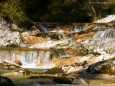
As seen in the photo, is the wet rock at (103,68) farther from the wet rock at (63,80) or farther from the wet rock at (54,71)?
the wet rock at (63,80)

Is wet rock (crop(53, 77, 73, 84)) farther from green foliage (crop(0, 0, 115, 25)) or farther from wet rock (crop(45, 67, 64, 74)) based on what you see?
green foliage (crop(0, 0, 115, 25))

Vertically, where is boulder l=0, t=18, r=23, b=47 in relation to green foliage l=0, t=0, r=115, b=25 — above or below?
below

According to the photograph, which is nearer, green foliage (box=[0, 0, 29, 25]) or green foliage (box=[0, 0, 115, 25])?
green foliage (box=[0, 0, 29, 25])

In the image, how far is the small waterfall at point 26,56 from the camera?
103 ft

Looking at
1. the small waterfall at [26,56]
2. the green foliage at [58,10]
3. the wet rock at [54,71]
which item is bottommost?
the wet rock at [54,71]

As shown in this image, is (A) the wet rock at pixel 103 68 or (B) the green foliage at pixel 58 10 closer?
(A) the wet rock at pixel 103 68

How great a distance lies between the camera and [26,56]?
31.9m

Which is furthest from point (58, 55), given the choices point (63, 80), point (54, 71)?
point (63, 80)

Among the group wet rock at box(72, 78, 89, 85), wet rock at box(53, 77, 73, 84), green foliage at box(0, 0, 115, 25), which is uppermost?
green foliage at box(0, 0, 115, 25)

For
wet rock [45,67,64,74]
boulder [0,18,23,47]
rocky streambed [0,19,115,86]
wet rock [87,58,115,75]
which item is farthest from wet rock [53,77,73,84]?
boulder [0,18,23,47]

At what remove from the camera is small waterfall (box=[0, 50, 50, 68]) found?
31523 mm

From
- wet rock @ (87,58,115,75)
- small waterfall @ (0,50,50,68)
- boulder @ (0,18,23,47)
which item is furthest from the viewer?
boulder @ (0,18,23,47)

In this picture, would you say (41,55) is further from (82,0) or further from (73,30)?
(82,0)

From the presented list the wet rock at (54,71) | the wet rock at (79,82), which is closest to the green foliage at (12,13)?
the wet rock at (54,71)
